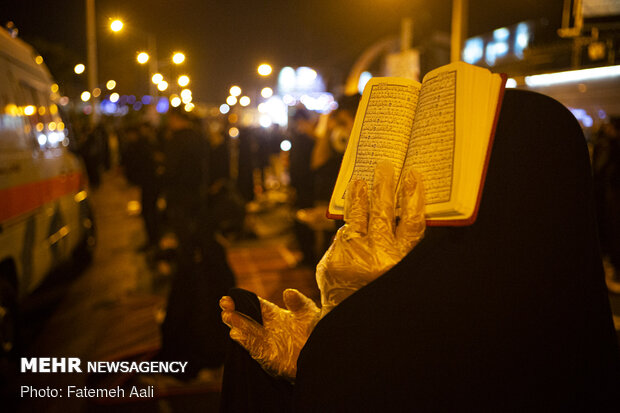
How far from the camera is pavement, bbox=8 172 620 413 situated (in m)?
3.32

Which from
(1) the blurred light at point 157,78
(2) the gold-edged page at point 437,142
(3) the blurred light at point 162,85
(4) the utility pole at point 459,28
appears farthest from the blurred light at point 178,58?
(4) the utility pole at point 459,28

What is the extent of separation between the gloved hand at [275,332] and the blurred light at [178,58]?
1989 mm

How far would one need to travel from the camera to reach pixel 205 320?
3312 mm

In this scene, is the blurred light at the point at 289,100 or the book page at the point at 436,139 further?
the blurred light at the point at 289,100

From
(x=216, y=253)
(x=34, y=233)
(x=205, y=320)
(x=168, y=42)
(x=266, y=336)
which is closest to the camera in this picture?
(x=266, y=336)

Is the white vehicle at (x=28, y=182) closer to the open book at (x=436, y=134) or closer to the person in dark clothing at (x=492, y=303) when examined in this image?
the open book at (x=436, y=134)

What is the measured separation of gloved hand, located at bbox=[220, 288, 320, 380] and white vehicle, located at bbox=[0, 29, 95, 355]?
3.01 m

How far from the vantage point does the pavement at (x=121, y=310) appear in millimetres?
3316

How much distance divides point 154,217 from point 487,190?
23.9 ft

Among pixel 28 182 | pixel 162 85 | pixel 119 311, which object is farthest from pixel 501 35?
pixel 28 182

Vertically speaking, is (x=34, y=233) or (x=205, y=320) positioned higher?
(x=34, y=233)

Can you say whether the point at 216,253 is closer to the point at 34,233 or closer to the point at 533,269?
the point at 34,233

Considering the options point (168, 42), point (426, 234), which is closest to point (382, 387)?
point (426, 234)

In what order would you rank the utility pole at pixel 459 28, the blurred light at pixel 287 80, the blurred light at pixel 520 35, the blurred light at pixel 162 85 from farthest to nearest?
the blurred light at pixel 520 35 → the blurred light at pixel 287 80 → the utility pole at pixel 459 28 → the blurred light at pixel 162 85
